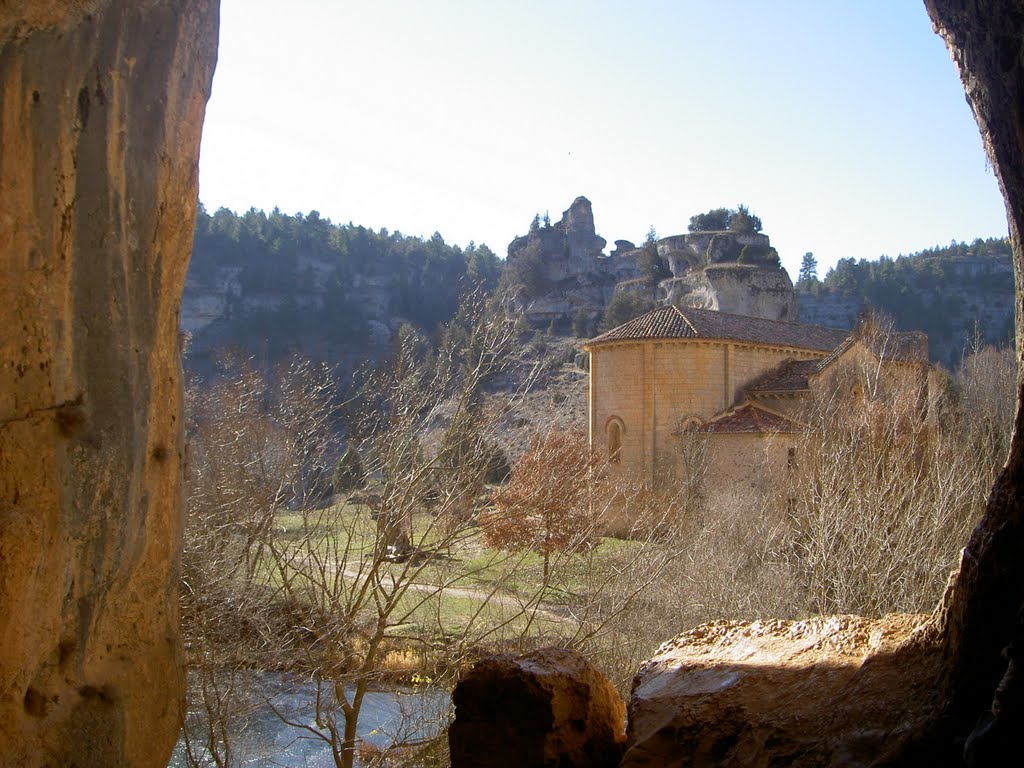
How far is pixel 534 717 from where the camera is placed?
4.20m

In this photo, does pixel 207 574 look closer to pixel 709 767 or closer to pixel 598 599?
pixel 598 599

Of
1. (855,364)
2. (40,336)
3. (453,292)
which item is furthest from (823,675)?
(453,292)

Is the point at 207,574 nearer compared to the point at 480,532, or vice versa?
the point at 207,574

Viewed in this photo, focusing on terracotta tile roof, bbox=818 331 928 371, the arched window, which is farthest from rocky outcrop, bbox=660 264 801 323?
the arched window

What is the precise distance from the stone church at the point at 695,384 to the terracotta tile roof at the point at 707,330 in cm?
4

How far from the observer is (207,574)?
961cm

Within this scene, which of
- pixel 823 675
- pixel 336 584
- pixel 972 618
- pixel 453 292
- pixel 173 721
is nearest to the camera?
pixel 972 618

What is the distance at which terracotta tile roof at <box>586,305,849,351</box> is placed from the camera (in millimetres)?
24547

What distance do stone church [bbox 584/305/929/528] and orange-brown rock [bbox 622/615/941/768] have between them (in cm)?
1752

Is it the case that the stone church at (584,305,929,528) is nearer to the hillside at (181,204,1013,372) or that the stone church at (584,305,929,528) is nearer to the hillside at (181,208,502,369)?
the hillside at (181,204,1013,372)

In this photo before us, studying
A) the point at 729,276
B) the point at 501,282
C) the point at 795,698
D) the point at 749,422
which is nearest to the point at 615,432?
the point at 749,422

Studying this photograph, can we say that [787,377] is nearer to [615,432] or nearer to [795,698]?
[615,432]

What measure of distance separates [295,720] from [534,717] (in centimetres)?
809

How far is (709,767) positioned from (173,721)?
84.8 inches
